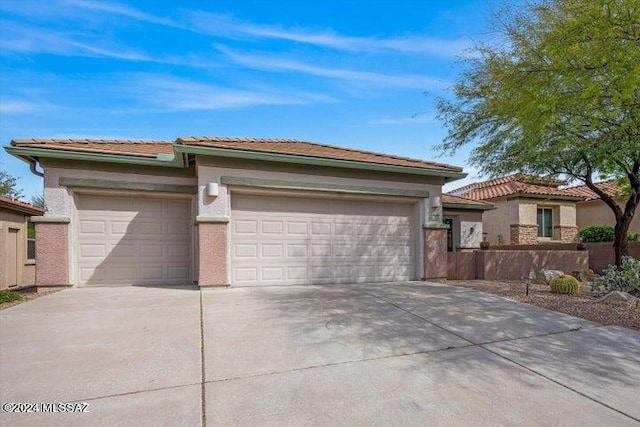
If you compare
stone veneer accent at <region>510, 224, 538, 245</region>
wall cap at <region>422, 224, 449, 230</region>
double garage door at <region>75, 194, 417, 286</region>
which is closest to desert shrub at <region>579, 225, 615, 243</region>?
stone veneer accent at <region>510, 224, 538, 245</region>

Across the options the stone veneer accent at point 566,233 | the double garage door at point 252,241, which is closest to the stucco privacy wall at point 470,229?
the stone veneer accent at point 566,233

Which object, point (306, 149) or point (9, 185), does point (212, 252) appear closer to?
point (306, 149)

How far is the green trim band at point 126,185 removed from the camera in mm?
8438

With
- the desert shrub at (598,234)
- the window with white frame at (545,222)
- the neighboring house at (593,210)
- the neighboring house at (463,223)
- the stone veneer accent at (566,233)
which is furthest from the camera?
the neighboring house at (593,210)

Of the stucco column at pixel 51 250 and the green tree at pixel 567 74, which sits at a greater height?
the green tree at pixel 567 74

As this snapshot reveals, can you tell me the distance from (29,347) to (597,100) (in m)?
9.16

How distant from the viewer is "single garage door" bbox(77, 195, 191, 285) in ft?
28.8

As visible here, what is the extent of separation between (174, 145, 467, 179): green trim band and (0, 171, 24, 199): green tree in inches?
891

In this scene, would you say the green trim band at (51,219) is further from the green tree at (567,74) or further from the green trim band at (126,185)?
the green tree at (567,74)

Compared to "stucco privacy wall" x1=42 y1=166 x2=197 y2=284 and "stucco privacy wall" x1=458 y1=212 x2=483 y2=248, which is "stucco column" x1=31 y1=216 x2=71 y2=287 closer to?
"stucco privacy wall" x1=42 y1=166 x2=197 y2=284

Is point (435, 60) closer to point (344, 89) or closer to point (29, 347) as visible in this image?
point (344, 89)

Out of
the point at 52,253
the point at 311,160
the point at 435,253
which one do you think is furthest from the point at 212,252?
the point at 435,253

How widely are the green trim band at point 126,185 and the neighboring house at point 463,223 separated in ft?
37.2

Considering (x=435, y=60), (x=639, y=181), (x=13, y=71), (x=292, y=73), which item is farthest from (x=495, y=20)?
(x=13, y=71)
